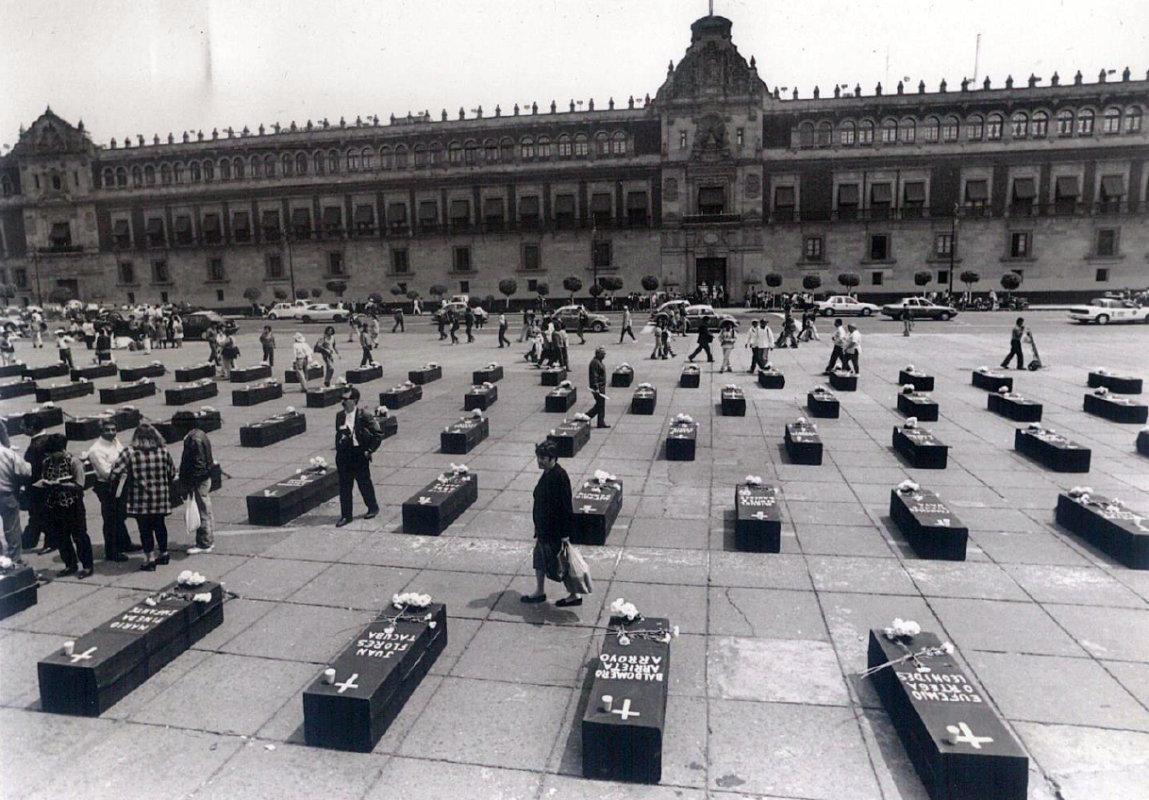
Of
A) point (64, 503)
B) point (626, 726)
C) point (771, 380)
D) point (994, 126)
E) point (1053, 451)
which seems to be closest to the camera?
point (626, 726)

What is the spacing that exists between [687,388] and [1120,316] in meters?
32.3

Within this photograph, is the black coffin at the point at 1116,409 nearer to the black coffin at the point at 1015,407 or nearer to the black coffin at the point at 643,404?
the black coffin at the point at 1015,407

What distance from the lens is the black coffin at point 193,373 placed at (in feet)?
77.4

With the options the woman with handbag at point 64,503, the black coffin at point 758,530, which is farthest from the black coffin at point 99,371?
the black coffin at point 758,530

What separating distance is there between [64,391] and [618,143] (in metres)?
48.6

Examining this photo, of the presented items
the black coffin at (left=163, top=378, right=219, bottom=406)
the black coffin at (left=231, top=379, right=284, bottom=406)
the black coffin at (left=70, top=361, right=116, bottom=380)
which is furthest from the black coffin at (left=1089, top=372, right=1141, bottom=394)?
the black coffin at (left=70, top=361, right=116, bottom=380)

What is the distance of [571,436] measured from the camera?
14.2 m

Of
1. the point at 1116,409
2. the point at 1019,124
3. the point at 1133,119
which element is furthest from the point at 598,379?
the point at 1133,119

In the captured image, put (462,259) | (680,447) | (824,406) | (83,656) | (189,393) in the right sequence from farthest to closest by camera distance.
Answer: (462,259), (189,393), (824,406), (680,447), (83,656)

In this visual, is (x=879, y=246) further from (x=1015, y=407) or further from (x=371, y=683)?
(x=371, y=683)

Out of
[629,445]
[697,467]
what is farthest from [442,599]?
[629,445]

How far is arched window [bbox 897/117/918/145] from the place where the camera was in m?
58.7

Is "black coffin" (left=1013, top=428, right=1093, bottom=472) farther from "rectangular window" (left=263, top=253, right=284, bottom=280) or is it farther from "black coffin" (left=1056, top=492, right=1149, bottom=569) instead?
"rectangular window" (left=263, top=253, right=284, bottom=280)

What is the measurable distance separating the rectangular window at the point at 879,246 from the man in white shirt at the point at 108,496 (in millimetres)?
59112
